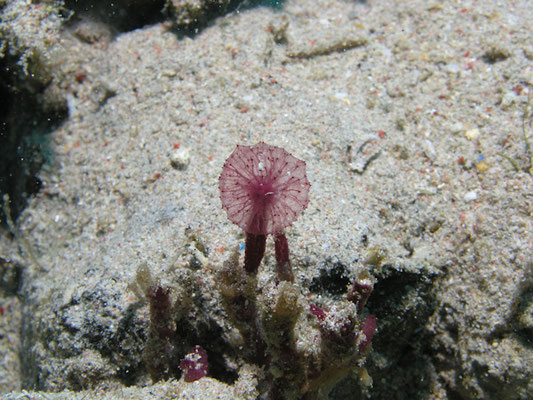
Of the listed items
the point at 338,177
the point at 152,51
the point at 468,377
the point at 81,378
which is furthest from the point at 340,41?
the point at 81,378

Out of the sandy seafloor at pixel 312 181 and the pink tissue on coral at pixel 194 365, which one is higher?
the sandy seafloor at pixel 312 181

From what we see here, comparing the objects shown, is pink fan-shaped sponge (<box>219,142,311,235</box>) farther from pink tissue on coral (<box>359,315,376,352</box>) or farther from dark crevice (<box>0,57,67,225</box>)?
dark crevice (<box>0,57,67,225</box>)

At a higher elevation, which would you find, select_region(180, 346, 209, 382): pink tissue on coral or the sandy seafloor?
the sandy seafloor

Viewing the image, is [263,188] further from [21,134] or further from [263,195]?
[21,134]

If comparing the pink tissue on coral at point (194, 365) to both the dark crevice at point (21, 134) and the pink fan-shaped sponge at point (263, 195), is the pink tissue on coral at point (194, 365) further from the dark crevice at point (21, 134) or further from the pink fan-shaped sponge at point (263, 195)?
the dark crevice at point (21, 134)

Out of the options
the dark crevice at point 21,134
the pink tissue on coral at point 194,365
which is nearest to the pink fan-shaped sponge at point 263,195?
the pink tissue on coral at point 194,365

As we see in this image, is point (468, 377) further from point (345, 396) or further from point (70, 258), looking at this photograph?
point (70, 258)

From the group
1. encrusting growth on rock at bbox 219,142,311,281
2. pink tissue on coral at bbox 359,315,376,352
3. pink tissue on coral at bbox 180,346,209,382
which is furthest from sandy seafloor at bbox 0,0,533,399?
encrusting growth on rock at bbox 219,142,311,281
